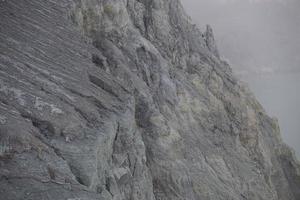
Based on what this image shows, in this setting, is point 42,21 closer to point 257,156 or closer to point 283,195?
point 257,156

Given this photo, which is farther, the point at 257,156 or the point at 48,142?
the point at 257,156

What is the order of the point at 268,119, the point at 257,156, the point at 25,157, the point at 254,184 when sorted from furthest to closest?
1. the point at 268,119
2. the point at 257,156
3. the point at 254,184
4. the point at 25,157

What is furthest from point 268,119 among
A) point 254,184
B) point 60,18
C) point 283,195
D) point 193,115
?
point 60,18

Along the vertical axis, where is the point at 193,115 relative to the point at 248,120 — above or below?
below

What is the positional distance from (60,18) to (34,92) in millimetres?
5542

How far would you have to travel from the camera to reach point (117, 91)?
60.8 feet

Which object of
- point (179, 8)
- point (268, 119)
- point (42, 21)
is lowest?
point (42, 21)

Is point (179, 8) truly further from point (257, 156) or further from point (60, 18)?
point (60, 18)

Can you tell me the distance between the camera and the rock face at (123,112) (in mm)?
12816

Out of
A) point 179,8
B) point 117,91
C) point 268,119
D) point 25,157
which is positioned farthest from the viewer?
point 268,119

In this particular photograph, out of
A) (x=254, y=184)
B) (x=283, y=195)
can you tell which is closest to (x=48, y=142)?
(x=254, y=184)

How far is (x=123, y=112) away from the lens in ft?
58.4

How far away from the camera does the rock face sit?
12.8 meters

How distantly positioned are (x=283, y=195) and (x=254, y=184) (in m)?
9.19
